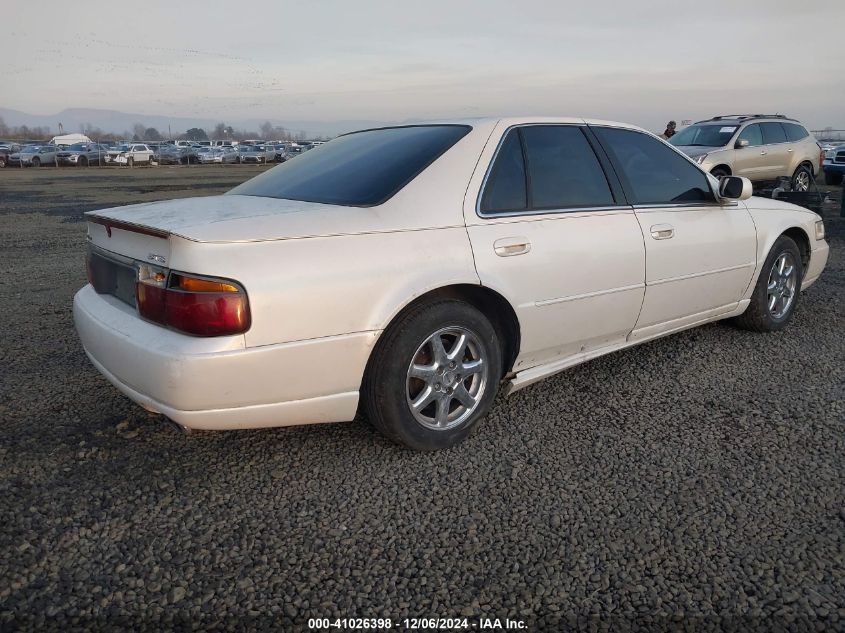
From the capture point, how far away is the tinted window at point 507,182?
3195 millimetres

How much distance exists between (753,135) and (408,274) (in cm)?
1305

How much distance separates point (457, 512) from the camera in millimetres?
2637

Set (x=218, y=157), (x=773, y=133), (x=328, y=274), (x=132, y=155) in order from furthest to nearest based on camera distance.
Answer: (x=218, y=157) → (x=132, y=155) → (x=773, y=133) → (x=328, y=274)

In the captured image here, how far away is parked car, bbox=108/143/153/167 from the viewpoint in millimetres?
36969

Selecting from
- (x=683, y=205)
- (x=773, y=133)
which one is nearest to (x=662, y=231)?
(x=683, y=205)

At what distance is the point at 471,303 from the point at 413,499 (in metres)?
0.97

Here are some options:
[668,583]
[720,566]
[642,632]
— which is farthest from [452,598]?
[720,566]

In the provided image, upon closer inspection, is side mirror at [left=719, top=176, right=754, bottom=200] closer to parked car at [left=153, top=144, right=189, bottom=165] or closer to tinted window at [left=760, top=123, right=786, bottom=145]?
tinted window at [left=760, top=123, right=786, bottom=145]

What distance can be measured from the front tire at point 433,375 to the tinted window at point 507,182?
1.73 feet

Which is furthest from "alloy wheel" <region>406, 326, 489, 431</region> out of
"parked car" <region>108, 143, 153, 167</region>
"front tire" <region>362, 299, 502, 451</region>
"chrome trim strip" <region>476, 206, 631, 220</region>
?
"parked car" <region>108, 143, 153, 167</region>

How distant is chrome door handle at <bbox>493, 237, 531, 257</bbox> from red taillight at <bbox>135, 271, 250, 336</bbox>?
47.9 inches

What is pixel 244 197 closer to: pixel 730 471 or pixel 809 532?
pixel 730 471

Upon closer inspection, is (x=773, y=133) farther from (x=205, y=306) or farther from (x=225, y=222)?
(x=205, y=306)

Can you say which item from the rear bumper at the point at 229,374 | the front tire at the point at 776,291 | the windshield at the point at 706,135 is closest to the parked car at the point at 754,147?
the windshield at the point at 706,135
